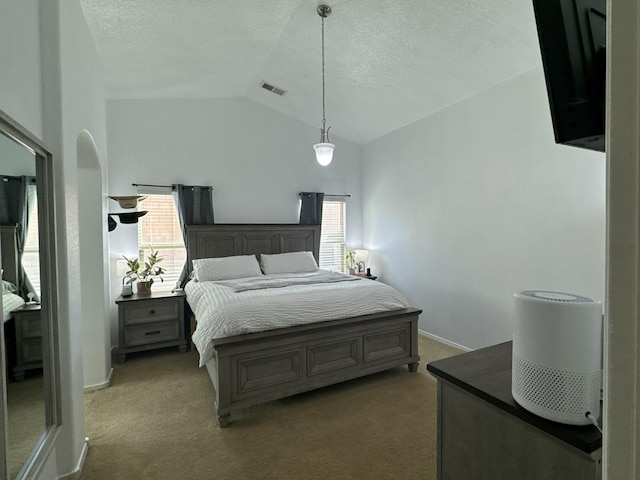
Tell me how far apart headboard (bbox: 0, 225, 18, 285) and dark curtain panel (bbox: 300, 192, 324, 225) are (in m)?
3.74

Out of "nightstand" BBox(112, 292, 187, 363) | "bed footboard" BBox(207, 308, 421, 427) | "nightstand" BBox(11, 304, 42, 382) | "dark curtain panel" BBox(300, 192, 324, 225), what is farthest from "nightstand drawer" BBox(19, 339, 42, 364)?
"dark curtain panel" BBox(300, 192, 324, 225)

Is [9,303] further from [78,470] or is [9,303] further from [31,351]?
[78,470]

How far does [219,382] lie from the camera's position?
233 centimetres

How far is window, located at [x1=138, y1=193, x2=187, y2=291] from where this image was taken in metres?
4.09

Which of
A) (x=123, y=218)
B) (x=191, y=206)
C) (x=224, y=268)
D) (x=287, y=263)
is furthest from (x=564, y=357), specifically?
(x=191, y=206)

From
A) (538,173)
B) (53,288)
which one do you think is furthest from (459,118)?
(53,288)

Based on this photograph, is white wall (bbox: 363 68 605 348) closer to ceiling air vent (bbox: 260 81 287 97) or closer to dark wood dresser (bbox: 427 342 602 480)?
ceiling air vent (bbox: 260 81 287 97)

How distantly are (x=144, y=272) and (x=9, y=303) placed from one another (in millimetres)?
2606

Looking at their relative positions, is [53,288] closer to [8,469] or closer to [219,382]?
[8,469]

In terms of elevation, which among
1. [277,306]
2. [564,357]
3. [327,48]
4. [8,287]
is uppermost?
[327,48]

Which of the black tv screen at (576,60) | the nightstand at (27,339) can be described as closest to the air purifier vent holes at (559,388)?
the black tv screen at (576,60)

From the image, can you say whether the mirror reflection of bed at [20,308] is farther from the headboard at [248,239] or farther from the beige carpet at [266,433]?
the headboard at [248,239]

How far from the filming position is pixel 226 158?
452cm

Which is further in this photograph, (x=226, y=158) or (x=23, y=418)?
(x=226, y=158)
